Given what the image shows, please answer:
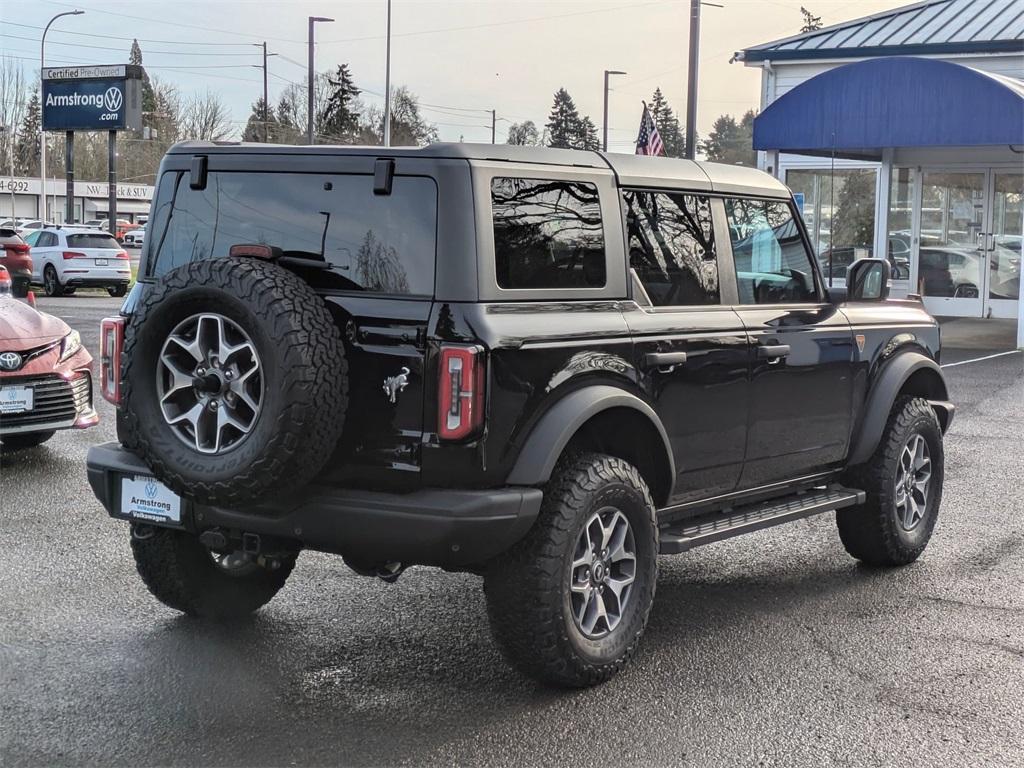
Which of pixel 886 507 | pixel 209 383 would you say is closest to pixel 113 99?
pixel 886 507

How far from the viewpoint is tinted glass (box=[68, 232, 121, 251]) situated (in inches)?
1142

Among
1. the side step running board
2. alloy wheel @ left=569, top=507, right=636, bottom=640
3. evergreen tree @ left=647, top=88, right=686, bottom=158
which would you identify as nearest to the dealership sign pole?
the side step running board

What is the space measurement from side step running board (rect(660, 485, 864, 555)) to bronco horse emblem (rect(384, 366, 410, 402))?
135cm

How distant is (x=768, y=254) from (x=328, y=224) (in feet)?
7.40

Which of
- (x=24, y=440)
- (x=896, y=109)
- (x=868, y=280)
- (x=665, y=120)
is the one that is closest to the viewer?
(x=868, y=280)

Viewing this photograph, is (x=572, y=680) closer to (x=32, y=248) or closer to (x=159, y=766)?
(x=159, y=766)

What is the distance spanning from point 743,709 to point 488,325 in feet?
5.17

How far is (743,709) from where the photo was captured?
14.1 feet

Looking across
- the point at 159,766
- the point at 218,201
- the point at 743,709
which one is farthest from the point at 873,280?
the point at 159,766

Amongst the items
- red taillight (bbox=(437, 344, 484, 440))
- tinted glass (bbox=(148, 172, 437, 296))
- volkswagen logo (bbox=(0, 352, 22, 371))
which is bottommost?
volkswagen logo (bbox=(0, 352, 22, 371))

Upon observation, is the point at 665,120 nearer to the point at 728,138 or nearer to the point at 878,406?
the point at 728,138

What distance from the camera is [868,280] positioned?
624 cm

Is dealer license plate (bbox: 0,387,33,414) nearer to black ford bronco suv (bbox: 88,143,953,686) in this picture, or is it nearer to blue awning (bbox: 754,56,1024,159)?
black ford bronco suv (bbox: 88,143,953,686)

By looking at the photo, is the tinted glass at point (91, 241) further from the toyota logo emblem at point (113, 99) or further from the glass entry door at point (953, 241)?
the glass entry door at point (953, 241)
